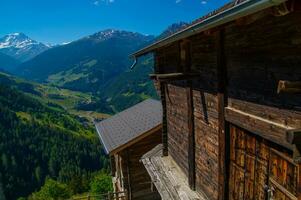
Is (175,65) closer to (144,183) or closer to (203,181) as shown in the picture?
(203,181)

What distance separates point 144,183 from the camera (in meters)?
18.3

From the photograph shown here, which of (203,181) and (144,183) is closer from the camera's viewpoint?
(203,181)

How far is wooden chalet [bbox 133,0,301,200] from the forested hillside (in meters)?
87.0

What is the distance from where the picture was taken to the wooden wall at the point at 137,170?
17.9 m

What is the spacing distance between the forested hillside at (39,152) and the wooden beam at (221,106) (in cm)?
8871

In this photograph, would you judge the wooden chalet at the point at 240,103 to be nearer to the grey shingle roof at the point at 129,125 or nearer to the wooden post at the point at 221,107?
the wooden post at the point at 221,107

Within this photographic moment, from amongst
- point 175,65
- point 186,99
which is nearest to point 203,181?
point 186,99

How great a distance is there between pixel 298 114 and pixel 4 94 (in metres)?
160

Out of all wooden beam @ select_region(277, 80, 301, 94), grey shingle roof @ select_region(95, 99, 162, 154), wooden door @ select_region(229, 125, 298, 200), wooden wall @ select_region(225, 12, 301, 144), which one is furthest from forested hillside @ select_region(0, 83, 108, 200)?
wooden beam @ select_region(277, 80, 301, 94)

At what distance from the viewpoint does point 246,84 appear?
551 cm

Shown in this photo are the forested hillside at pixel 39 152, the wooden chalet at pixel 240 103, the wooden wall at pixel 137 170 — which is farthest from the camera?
the forested hillside at pixel 39 152

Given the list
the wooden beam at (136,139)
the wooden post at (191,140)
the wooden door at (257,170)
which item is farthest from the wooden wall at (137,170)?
the wooden door at (257,170)

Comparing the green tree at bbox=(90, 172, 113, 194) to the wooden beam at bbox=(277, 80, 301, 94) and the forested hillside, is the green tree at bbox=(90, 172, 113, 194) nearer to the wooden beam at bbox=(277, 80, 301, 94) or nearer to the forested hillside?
the wooden beam at bbox=(277, 80, 301, 94)

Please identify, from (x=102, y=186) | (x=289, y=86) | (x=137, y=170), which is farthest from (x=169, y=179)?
(x=102, y=186)
